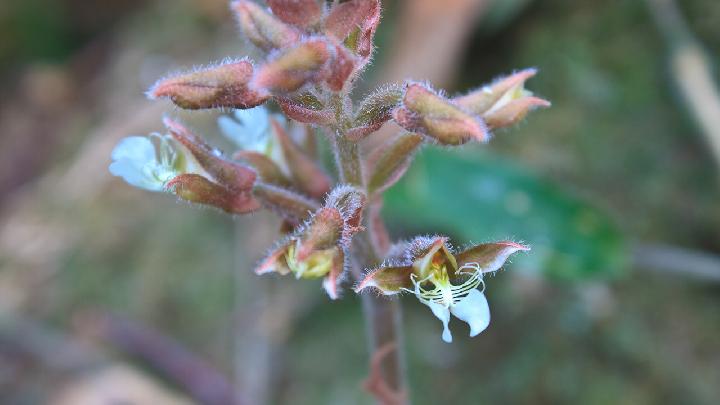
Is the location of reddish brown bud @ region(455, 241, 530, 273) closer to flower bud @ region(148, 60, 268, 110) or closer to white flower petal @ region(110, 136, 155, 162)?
flower bud @ region(148, 60, 268, 110)

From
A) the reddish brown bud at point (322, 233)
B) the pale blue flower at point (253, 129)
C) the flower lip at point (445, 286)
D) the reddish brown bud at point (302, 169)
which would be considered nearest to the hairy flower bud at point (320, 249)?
the reddish brown bud at point (322, 233)

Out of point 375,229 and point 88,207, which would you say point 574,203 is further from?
point 88,207

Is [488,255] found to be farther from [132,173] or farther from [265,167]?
[132,173]

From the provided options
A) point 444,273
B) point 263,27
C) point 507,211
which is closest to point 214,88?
point 263,27

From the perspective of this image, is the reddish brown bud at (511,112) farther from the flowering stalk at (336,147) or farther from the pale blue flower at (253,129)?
the pale blue flower at (253,129)

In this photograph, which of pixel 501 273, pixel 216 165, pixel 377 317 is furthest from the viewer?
pixel 501 273

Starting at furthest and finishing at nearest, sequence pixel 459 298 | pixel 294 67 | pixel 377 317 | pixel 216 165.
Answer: pixel 377 317, pixel 216 165, pixel 459 298, pixel 294 67

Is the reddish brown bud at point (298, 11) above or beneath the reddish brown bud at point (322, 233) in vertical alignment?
above
